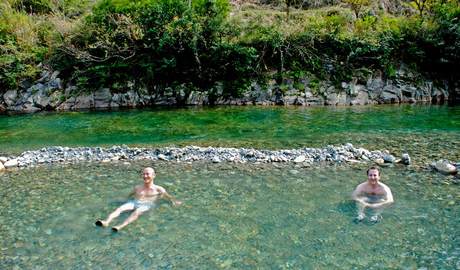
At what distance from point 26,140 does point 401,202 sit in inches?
534

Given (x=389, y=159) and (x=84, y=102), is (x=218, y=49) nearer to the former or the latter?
(x=84, y=102)

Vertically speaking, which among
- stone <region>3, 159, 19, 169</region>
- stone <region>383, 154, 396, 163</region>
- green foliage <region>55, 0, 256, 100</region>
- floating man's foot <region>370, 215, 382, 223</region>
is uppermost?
green foliage <region>55, 0, 256, 100</region>

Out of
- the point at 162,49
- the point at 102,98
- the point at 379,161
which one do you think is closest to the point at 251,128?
the point at 379,161

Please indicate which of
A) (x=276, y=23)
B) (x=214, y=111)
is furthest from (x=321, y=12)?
(x=214, y=111)

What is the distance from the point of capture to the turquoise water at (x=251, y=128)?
45.1 ft

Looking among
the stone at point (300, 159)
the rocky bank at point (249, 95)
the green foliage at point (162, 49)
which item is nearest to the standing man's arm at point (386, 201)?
the stone at point (300, 159)

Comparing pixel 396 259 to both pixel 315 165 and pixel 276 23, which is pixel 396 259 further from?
pixel 276 23

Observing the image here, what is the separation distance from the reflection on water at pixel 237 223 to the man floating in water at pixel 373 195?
198 millimetres

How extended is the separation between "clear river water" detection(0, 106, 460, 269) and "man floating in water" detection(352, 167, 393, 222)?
8.6 inches

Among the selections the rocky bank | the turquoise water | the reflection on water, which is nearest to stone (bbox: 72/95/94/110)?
the rocky bank

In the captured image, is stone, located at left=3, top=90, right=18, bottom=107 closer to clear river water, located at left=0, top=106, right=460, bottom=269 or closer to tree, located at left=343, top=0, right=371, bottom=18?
clear river water, located at left=0, top=106, right=460, bottom=269

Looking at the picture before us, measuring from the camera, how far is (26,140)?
15.7 m

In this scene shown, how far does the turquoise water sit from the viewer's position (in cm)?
1373

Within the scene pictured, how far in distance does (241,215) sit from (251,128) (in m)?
9.18
